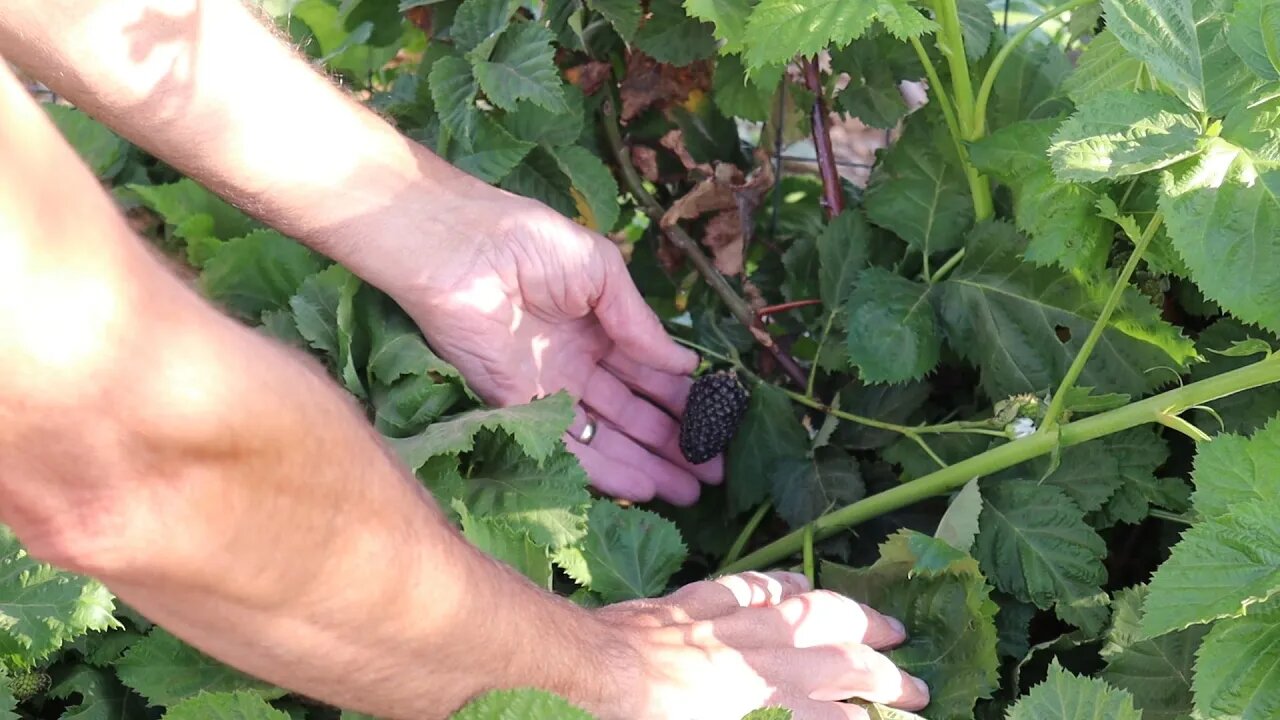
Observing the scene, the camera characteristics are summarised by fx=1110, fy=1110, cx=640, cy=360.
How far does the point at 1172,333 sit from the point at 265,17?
96 centimetres

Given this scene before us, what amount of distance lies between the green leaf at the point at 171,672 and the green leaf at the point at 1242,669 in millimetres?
711

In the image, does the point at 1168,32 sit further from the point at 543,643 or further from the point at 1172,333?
the point at 543,643

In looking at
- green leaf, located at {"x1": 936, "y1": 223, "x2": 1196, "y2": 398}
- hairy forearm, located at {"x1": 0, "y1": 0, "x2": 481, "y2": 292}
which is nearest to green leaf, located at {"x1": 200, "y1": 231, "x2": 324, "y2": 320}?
hairy forearm, located at {"x1": 0, "y1": 0, "x2": 481, "y2": 292}

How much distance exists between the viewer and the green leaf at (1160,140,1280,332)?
83cm

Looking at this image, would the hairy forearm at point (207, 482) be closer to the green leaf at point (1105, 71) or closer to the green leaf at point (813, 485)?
the green leaf at point (813, 485)

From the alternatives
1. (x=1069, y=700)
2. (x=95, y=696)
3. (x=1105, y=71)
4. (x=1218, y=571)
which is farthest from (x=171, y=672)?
(x=1105, y=71)

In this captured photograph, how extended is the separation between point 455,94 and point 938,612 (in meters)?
0.69

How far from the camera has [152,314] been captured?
51cm

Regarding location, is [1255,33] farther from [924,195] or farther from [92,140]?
[92,140]

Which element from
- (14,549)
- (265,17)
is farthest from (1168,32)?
(14,549)

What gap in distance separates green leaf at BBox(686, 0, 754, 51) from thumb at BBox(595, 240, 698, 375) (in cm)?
25

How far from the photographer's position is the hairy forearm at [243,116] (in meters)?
1.02

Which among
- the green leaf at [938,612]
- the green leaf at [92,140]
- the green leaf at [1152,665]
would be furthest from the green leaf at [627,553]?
the green leaf at [92,140]

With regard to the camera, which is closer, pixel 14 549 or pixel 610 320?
pixel 14 549
